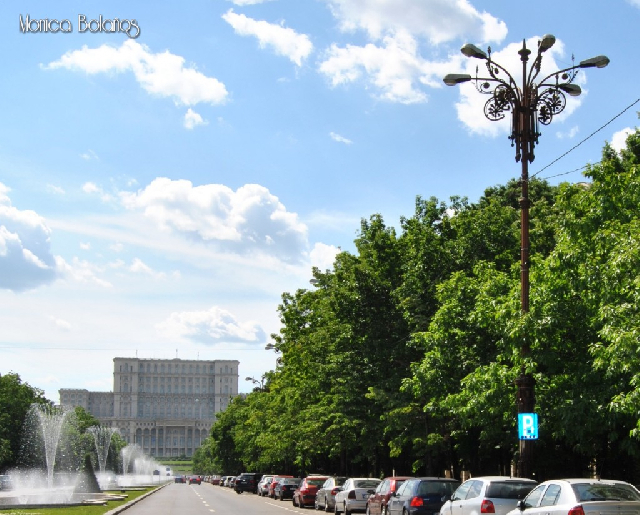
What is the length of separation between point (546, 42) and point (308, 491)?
29.8 meters

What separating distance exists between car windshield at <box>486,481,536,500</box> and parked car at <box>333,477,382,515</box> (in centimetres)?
1467

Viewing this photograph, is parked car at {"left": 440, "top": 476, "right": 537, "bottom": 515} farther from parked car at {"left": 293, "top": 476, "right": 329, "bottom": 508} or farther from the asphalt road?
parked car at {"left": 293, "top": 476, "right": 329, "bottom": 508}

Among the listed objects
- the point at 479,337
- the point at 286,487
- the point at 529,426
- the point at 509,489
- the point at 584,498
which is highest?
the point at 479,337

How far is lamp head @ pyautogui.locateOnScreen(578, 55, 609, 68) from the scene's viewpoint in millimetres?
19578

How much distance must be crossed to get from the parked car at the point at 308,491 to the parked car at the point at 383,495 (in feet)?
50.1

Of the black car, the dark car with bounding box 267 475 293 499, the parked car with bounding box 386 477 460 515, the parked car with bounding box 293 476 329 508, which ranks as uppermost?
the parked car with bounding box 386 477 460 515

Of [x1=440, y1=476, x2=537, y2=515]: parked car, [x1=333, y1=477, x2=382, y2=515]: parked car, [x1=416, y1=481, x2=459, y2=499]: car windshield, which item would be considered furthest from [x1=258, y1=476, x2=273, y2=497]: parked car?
[x1=440, y1=476, x2=537, y2=515]: parked car

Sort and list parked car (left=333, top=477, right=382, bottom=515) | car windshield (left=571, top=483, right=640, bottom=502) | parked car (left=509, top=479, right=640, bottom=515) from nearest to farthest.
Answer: parked car (left=509, top=479, right=640, bottom=515) < car windshield (left=571, top=483, right=640, bottom=502) < parked car (left=333, top=477, right=382, bottom=515)

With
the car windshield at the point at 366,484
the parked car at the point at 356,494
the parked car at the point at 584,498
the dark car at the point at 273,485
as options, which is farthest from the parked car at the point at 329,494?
the parked car at the point at 584,498

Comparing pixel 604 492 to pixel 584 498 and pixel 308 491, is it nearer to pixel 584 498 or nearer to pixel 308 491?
pixel 584 498

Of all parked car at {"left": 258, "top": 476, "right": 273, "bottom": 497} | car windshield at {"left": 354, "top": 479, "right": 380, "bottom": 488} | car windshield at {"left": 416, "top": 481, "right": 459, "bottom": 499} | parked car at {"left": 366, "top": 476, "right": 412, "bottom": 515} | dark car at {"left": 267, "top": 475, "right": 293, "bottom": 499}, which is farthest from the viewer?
parked car at {"left": 258, "top": 476, "right": 273, "bottom": 497}

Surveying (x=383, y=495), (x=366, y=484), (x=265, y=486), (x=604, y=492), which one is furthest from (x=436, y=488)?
(x=265, y=486)

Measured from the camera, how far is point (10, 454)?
281 feet

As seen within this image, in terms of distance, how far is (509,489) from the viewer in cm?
1917
